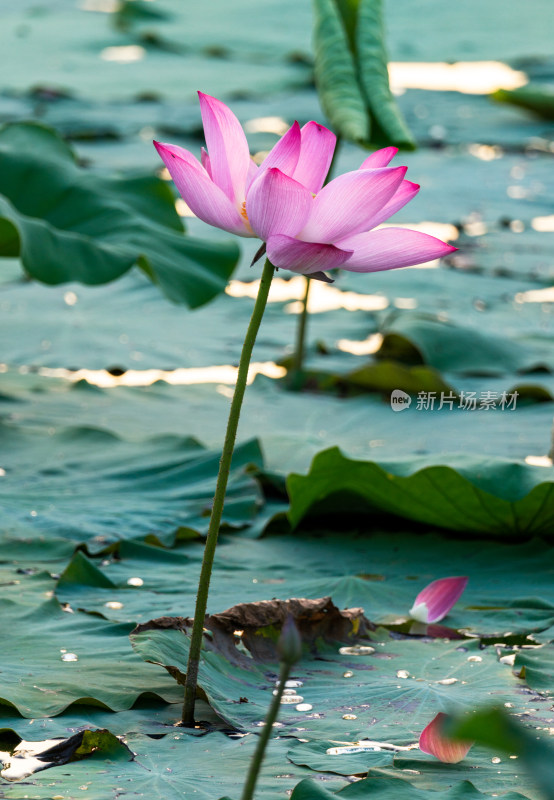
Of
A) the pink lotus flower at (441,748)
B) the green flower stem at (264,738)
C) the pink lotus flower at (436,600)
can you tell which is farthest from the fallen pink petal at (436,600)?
the green flower stem at (264,738)

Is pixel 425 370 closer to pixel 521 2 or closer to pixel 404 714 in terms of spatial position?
pixel 404 714

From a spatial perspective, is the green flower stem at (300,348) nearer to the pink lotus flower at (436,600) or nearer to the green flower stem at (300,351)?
the green flower stem at (300,351)

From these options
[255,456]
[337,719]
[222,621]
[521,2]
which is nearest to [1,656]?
[222,621]

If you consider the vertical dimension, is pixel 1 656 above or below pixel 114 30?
below

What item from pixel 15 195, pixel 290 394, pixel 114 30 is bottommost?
pixel 290 394

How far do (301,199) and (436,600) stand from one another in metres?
0.66

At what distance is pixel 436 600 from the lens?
139cm

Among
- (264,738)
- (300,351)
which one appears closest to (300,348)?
(300,351)

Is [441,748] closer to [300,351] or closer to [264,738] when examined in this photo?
[264,738]

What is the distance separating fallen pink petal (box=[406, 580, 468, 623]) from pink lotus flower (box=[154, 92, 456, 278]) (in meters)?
0.55

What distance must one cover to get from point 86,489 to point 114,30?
702cm

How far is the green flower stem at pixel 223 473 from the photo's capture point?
95 cm

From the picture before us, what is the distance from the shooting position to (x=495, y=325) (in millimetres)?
3000

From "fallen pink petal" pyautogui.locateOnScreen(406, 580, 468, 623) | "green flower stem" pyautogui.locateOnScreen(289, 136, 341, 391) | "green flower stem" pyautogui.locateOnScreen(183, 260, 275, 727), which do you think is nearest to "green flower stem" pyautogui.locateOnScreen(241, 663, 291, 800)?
"green flower stem" pyautogui.locateOnScreen(183, 260, 275, 727)
